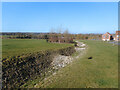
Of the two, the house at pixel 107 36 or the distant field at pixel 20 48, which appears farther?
the house at pixel 107 36

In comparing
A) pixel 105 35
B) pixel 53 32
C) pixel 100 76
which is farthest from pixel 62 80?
pixel 105 35

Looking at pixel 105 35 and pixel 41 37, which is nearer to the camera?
pixel 105 35

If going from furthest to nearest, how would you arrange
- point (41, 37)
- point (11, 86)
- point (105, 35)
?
point (41, 37), point (105, 35), point (11, 86)

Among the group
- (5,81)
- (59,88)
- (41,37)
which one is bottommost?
(59,88)

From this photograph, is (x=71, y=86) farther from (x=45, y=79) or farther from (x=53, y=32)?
(x=53, y=32)

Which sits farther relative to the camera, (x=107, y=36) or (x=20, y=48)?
(x=107, y=36)

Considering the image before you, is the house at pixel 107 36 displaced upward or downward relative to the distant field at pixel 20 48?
upward

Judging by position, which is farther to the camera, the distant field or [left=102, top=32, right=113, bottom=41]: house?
[left=102, top=32, right=113, bottom=41]: house

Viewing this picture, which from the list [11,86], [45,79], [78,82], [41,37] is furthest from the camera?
[41,37]

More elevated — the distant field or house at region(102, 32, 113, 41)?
house at region(102, 32, 113, 41)

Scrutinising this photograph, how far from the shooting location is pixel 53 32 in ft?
92.2

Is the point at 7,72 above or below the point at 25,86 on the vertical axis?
above

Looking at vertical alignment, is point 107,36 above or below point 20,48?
above

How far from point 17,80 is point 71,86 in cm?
205
